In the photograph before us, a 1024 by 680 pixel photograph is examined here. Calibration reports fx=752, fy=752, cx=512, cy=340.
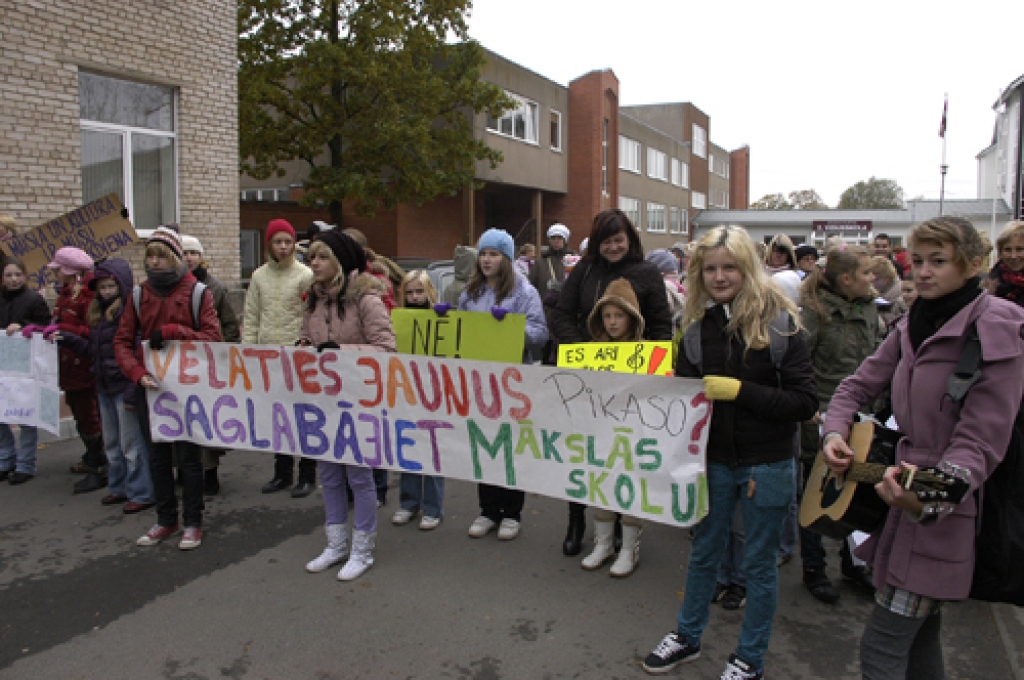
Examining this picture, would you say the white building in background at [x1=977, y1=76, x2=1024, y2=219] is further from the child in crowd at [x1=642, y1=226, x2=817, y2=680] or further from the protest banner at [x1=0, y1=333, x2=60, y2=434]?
the protest banner at [x1=0, y1=333, x2=60, y2=434]

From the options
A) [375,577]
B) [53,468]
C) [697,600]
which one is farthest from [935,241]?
[53,468]

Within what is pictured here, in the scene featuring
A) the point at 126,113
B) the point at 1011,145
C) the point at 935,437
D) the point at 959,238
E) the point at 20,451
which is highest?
the point at 1011,145

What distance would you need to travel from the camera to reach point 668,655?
11.0 ft

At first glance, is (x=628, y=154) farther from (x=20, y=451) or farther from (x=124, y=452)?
(x=124, y=452)

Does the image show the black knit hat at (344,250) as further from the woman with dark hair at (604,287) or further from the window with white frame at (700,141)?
the window with white frame at (700,141)

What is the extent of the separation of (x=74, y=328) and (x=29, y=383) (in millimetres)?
614

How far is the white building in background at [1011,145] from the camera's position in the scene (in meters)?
35.6

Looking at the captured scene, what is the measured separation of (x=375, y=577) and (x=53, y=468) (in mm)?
3909

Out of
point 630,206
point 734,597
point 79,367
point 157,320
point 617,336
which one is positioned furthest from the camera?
point 630,206

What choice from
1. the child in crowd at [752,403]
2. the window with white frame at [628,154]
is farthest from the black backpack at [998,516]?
the window with white frame at [628,154]

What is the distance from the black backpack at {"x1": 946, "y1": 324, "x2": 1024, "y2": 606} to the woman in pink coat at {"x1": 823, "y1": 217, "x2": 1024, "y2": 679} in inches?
1.5

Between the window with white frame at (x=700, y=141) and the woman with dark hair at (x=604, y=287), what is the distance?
54044 millimetres

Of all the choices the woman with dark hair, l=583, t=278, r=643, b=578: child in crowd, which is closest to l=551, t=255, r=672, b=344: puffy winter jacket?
the woman with dark hair

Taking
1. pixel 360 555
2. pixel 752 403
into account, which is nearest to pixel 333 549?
pixel 360 555
